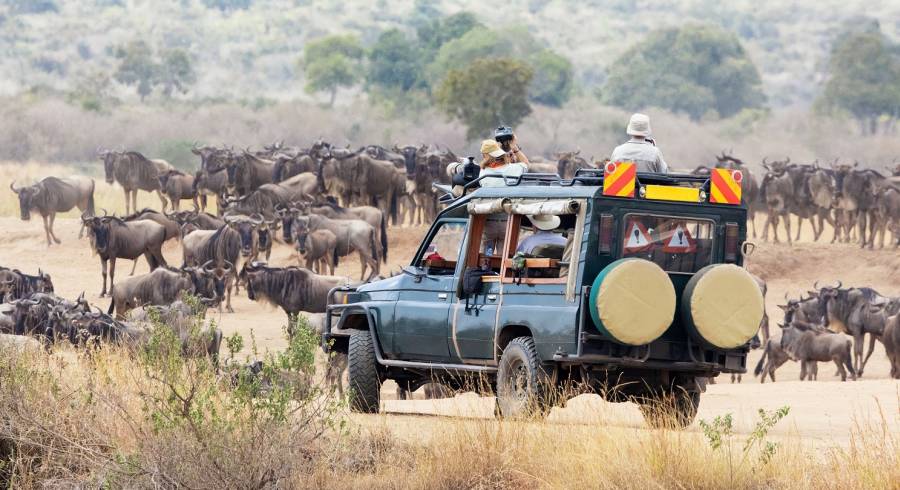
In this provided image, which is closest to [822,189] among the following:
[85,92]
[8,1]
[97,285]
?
[97,285]

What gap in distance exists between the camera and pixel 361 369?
12.8m

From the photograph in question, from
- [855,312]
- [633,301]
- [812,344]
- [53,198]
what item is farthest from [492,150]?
[53,198]

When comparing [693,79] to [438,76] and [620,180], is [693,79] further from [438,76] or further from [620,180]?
[620,180]

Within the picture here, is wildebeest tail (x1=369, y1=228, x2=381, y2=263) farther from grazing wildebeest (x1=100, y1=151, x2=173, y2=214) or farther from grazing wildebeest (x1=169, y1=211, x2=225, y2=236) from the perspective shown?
grazing wildebeest (x1=100, y1=151, x2=173, y2=214)

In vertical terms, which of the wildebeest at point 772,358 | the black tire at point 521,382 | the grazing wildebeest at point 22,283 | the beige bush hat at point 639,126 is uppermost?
the beige bush hat at point 639,126

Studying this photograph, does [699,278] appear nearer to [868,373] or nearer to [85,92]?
[868,373]

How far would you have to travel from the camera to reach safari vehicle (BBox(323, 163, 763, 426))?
10.7m

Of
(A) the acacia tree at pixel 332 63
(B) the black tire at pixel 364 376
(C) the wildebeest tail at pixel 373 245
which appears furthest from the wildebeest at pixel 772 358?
(A) the acacia tree at pixel 332 63

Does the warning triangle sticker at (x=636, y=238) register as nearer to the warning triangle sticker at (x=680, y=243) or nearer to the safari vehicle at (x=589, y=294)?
the safari vehicle at (x=589, y=294)

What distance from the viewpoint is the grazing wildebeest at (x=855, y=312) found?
26.4 m

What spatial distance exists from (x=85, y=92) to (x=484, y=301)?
236 ft

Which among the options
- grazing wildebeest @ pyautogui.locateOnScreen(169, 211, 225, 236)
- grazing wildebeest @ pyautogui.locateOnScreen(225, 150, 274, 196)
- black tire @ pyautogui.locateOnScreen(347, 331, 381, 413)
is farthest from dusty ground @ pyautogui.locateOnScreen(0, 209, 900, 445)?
grazing wildebeest @ pyautogui.locateOnScreen(225, 150, 274, 196)

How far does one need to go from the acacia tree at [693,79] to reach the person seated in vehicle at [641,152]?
272 ft

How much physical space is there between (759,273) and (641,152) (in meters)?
22.2
